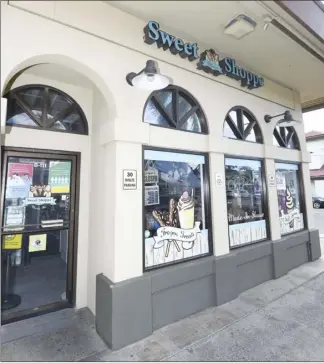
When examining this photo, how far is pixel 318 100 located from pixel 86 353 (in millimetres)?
7112

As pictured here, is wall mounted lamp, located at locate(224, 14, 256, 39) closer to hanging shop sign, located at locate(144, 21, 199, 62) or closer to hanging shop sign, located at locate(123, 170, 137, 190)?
hanging shop sign, located at locate(144, 21, 199, 62)

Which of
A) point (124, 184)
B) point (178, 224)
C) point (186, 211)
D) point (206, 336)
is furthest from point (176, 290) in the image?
point (124, 184)

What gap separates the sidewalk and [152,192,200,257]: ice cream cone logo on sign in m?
0.97

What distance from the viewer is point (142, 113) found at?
113 inches

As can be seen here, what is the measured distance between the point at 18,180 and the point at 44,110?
3.42ft

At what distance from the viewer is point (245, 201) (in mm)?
4242

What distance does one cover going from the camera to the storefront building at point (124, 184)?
2611 mm

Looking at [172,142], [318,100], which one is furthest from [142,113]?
[318,100]

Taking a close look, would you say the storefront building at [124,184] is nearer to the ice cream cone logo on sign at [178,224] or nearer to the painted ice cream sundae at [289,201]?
the ice cream cone logo on sign at [178,224]

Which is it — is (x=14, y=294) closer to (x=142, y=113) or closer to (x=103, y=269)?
(x=103, y=269)

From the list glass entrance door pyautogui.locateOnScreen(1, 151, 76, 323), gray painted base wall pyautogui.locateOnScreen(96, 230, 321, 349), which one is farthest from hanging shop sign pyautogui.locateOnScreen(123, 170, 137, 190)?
glass entrance door pyautogui.locateOnScreen(1, 151, 76, 323)

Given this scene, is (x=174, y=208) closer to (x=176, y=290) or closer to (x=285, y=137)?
(x=176, y=290)

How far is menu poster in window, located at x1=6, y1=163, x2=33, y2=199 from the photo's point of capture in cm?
303

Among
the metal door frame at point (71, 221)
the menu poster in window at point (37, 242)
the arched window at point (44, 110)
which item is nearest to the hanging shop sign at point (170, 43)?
the arched window at point (44, 110)
